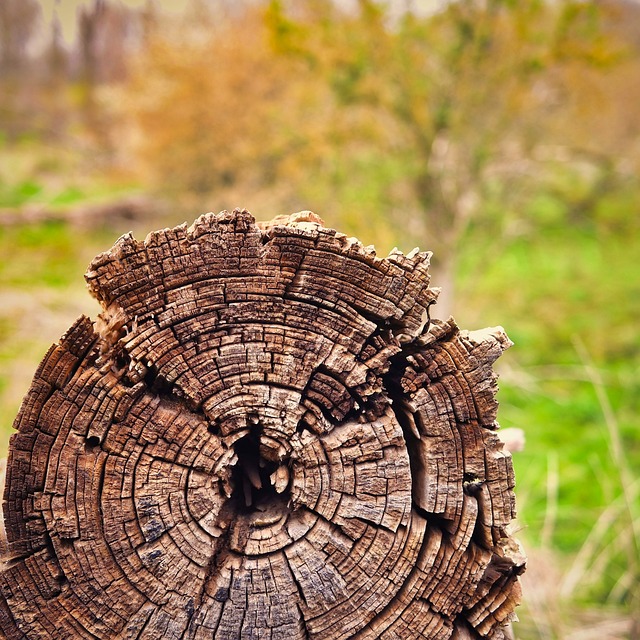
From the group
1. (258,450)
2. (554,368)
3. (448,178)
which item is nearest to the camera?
(258,450)

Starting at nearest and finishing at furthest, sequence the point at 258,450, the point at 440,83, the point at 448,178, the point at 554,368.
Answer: the point at 258,450 < the point at 554,368 < the point at 440,83 < the point at 448,178

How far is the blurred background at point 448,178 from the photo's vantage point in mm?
5520

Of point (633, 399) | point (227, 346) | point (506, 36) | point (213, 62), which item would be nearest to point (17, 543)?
point (227, 346)

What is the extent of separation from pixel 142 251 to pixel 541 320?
8572mm

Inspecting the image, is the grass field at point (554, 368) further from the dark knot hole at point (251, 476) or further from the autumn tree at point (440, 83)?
the autumn tree at point (440, 83)

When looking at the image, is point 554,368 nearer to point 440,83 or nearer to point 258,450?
point 440,83

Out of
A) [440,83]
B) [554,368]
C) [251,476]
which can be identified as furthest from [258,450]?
[440,83]

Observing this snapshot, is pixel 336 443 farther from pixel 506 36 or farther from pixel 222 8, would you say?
pixel 222 8

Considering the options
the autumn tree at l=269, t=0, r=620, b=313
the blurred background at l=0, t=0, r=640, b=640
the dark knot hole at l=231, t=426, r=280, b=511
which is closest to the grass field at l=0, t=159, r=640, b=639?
the blurred background at l=0, t=0, r=640, b=640

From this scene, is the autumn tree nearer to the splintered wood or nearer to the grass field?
the grass field

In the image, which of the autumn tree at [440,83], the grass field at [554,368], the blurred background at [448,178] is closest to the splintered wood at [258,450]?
the grass field at [554,368]

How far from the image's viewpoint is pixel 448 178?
9078 mm

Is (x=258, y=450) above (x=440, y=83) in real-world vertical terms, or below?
below

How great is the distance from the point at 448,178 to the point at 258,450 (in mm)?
8010
